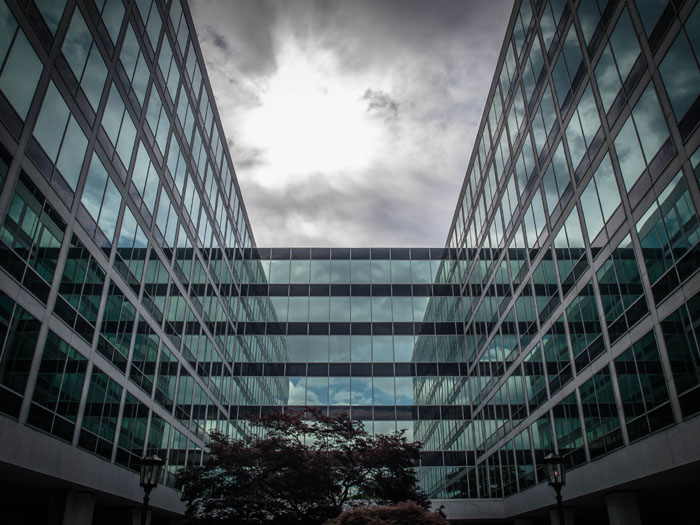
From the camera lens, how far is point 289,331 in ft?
176

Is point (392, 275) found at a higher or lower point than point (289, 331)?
higher

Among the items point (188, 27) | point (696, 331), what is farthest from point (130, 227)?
point (696, 331)

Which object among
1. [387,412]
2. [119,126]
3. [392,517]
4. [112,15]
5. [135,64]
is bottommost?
[392,517]

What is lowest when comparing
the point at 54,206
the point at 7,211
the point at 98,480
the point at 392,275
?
the point at 98,480

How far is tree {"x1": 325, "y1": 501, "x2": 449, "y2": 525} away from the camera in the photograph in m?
16.5

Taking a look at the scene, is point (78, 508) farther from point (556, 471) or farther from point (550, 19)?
point (550, 19)

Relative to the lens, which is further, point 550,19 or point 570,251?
point 550,19

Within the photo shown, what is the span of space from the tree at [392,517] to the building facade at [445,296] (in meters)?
8.48

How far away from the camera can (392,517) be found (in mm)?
16844

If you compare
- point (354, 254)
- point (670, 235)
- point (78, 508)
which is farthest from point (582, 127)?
point (354, 254)

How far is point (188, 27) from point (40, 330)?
943 inches

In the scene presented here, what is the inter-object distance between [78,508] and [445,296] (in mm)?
35816

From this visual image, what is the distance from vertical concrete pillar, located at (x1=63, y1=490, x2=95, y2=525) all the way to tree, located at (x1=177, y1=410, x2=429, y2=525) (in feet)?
21.2

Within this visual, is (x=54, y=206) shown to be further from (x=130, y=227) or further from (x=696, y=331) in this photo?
(x=696, y=331)
